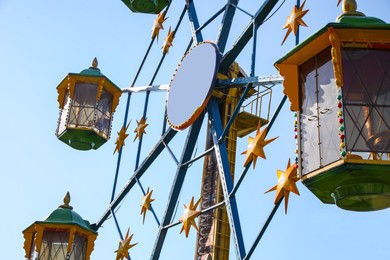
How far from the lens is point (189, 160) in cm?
1287

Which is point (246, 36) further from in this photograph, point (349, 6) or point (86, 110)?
point (86, 110)

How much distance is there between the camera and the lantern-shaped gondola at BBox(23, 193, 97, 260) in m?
13.9

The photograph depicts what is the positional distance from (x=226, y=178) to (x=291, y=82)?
2.30 meters

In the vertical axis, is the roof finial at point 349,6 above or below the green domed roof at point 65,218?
above

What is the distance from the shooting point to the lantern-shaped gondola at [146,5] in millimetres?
14008

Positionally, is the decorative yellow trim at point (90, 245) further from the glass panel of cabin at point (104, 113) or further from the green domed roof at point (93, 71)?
the green domed roof at point (93, 71)

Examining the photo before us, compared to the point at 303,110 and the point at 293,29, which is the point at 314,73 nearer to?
the point at 303,110

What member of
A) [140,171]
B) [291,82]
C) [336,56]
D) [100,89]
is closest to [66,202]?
[140,171]

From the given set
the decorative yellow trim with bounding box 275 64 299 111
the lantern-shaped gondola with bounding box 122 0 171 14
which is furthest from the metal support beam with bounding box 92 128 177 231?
the decorative yellow trim with bounding box 275 64 299 111

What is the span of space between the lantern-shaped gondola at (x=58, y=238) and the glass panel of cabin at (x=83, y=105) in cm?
165

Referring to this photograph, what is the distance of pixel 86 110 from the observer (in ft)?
49.0

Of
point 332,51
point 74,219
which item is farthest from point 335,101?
point 74,219

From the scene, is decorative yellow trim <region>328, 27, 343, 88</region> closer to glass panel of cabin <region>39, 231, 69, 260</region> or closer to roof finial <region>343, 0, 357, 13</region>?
roof finial <region>343, 0, 357, 13</region>

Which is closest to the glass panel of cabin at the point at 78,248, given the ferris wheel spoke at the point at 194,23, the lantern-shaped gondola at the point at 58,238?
the lantern-shaped gondola at the point at 58,238
